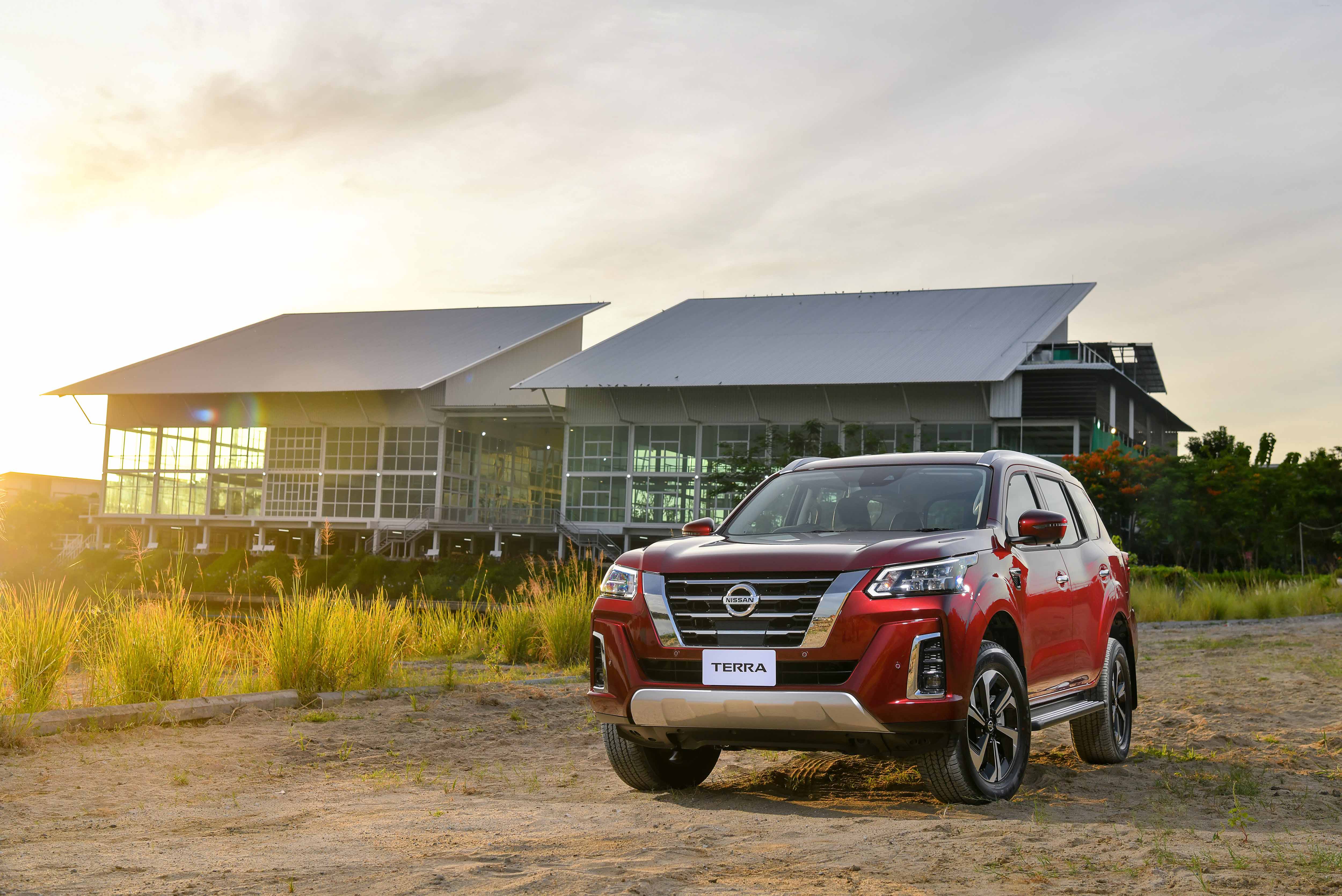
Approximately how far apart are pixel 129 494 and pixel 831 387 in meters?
40.3

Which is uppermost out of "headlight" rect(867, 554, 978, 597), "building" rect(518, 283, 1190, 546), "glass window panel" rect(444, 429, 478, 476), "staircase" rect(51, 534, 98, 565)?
"building" rect(518, 283, 1190, 546)

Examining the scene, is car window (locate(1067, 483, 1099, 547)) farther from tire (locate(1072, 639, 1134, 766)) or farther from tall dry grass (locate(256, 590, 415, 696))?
tall dry grass (locate(256, 590, 415, 696))

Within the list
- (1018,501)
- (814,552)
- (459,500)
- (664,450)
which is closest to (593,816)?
(814,552)

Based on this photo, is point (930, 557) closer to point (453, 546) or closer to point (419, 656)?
point (419, 656)

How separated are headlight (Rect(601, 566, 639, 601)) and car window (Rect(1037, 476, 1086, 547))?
285cm

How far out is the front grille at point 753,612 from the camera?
5.82 metres

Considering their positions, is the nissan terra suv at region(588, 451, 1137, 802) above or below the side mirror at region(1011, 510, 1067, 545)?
below

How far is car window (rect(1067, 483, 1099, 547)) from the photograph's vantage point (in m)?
8.36

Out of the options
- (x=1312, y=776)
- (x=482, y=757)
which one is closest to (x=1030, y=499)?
(x=1312, y=776)

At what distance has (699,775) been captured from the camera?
23.3 ft

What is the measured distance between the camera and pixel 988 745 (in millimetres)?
6188

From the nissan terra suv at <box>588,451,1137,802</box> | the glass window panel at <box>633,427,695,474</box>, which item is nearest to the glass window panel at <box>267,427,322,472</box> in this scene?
the glass window panel at <box>633,427,695,474</box>

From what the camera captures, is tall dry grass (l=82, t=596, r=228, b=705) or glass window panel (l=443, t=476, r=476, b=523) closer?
tall dry grass (l=82, t=596, r=228, b=705)

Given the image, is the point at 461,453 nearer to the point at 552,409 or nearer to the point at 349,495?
the point at 349,495
